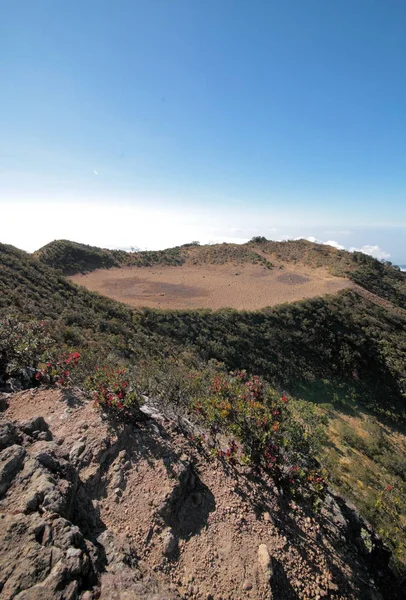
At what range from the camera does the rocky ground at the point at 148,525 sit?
3678 millimetres

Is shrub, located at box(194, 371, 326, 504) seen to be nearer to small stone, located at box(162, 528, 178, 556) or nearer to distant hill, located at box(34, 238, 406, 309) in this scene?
small stone, located at box(162, 528, 178, 556)

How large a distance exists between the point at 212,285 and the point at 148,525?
86.7 feet

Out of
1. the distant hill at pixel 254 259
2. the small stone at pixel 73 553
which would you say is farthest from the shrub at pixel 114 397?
the distant hill at pixel 254 259

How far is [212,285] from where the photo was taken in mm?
30656

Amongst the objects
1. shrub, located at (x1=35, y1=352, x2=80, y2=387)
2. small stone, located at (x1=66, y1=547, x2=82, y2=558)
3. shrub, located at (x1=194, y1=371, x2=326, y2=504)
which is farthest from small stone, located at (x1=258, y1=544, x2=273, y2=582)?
shrub, located at (x1=35, y1=352, x2=80, y2=387)

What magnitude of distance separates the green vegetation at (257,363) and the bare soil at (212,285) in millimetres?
2551

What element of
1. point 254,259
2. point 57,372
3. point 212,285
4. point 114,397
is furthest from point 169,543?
point 254,259

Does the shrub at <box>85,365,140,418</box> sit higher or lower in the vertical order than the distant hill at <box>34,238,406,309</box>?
lower

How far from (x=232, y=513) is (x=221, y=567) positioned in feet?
3.07

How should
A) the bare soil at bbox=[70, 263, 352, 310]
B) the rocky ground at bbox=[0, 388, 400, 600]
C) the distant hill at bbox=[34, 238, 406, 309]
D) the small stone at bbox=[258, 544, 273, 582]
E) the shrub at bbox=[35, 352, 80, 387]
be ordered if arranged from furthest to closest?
the distant hill at bbox=[34, 238, 406, 309], the bare soil at bbox=[70, 263, 352, 310], the shrub at bbox=[35, 352, 80, 387], the small stone at bbox=[258, 544, 273, 582], the rocky ground at bbox=[0, 388, 400, 600]

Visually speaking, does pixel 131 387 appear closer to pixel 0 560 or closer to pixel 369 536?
pixel 0 560

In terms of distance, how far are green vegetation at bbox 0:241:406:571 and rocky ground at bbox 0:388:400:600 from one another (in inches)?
31.9

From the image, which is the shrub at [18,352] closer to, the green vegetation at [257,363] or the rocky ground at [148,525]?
the green vegetation at [257,363]

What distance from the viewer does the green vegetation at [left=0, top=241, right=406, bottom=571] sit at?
773 centimetres
